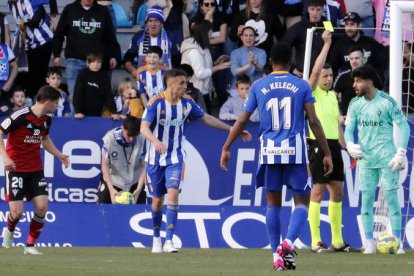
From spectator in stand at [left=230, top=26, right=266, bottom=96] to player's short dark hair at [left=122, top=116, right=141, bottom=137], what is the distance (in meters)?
2.11

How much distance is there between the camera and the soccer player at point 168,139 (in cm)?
1435

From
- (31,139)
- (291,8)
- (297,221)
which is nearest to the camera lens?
(297,221)

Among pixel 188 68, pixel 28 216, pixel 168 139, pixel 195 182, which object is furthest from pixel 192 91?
pixel 168 139

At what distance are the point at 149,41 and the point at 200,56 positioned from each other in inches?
31.9

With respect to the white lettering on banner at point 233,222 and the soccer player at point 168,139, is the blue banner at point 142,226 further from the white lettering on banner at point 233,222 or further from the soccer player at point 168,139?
the soccer player at point 168,139

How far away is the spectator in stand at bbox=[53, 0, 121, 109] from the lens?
18828 mm

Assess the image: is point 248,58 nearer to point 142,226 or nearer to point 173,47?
point 173,47

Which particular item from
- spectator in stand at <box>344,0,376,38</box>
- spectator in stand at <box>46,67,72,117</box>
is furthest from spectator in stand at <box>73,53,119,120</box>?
spectator in stand at <box>344,0,376,38</box>

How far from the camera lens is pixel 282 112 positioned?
11.4 meters

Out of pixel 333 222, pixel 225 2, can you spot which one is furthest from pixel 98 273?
pixel 225 2

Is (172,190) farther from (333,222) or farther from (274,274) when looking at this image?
(274,274)

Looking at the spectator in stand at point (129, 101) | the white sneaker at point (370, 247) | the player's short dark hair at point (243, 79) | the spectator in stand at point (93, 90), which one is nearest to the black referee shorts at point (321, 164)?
the white sneaker at point (370, 247)

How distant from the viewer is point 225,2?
64.4ft

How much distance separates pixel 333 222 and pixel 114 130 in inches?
158
